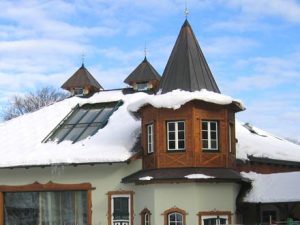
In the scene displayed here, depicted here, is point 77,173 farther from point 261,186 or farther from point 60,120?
point 261,186

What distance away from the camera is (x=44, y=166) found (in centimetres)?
2380

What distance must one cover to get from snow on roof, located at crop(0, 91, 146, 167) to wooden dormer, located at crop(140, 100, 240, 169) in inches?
59.2

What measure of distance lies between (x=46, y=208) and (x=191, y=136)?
7083 mm

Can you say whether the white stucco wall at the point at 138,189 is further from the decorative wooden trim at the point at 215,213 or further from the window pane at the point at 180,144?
the window pane at the point at 180,144

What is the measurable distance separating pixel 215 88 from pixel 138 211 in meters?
5.58

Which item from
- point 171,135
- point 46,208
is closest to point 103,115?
point 46,208

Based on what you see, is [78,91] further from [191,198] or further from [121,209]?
[191,198]

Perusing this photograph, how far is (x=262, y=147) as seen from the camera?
26062 millimetres

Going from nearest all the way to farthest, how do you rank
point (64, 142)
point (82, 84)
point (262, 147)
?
point (64, 142), point (262, 147), point (82, 84)

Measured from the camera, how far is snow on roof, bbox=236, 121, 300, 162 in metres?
25.2

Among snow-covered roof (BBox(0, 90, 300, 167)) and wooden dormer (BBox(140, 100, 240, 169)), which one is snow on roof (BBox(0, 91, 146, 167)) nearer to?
snow-covered roof (BBox(0, 90, 300, 167))

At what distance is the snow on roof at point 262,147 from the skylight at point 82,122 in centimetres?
572

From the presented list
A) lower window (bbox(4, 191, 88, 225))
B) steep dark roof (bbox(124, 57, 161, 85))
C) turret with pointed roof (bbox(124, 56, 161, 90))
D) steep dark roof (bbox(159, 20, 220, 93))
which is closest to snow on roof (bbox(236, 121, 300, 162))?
steep dark roof (bbox(159, 20, 220, 93))

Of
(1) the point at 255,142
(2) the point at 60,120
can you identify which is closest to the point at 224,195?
(1) the point at 255,142
